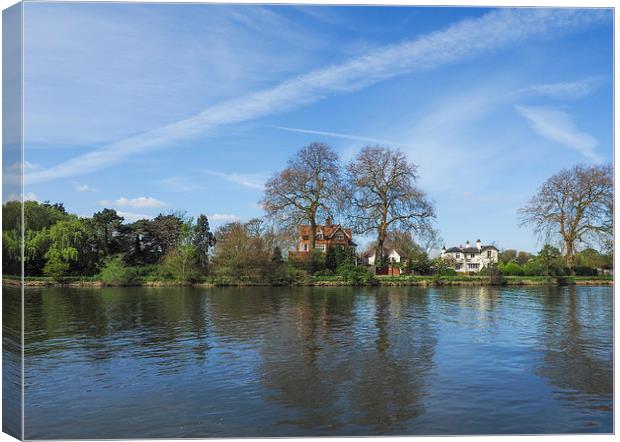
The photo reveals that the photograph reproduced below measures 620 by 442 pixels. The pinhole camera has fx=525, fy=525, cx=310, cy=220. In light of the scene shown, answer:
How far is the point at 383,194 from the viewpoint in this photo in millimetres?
21266

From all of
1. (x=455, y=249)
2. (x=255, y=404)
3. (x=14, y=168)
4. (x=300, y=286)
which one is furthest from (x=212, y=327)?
(x=455, y=249)

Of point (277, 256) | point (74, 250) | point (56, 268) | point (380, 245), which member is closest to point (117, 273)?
point (74, 250)

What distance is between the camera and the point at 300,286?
2372 centimetres

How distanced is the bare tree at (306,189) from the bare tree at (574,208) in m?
7.07

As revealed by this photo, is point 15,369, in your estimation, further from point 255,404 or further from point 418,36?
point 418,36

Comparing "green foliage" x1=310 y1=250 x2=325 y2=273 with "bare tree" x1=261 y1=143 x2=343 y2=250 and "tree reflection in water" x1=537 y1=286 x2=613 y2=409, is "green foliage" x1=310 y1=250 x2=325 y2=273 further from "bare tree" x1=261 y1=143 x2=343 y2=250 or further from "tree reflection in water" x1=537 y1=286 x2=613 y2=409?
"tree reflection in water" x1=537 y1=286 x2=613 y2=409

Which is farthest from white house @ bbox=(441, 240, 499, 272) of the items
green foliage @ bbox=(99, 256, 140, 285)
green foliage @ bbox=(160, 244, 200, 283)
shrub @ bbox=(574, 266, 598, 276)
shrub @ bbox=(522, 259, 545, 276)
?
green foliage @ bbox=(99, 256, 140, 285)

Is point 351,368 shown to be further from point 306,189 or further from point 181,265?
point 181,265

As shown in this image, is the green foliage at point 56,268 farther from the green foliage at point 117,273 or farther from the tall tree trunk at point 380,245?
the tall tree trunk at point 380,245

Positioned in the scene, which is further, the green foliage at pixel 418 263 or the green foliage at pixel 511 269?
the green foliage at pixel 418 263

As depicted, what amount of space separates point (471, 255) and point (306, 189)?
17853 mm

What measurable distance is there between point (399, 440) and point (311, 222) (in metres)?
17.6

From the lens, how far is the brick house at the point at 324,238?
23.1m

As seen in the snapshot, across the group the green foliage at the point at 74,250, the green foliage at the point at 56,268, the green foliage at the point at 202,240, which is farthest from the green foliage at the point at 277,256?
the green foliage at the point at 56,268
